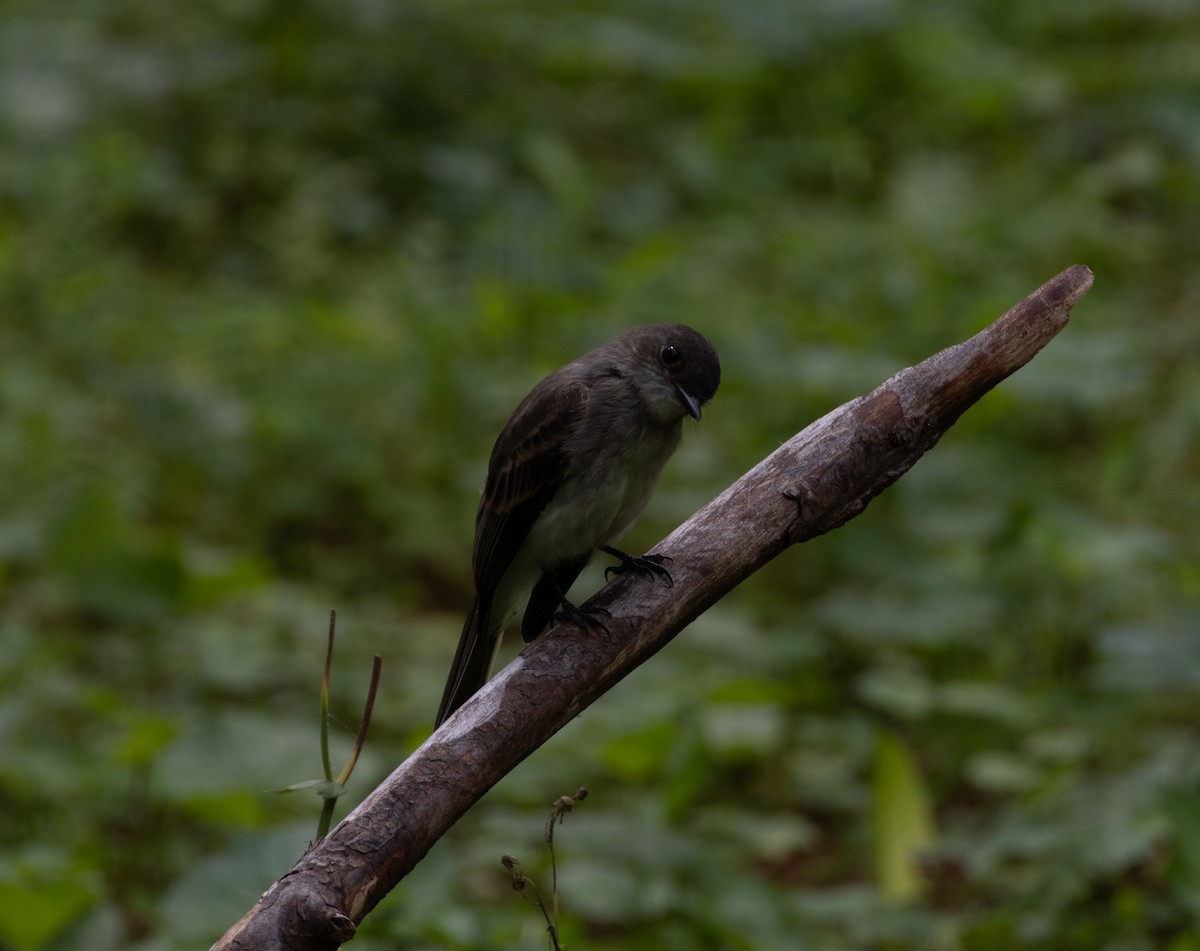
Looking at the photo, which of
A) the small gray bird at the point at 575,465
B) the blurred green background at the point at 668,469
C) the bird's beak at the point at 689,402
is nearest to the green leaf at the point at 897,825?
the blurred green background at the point at 668,469

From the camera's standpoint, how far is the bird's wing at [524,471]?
357 cm

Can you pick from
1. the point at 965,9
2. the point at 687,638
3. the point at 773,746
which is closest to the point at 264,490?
the point at 687,638

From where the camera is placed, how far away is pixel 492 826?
392cm

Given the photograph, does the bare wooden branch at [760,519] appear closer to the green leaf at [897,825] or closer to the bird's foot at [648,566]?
the bird's foot at [648,566]

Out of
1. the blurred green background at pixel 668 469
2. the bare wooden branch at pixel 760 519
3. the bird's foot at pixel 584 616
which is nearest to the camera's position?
the bare wooden branch at pixel 760 519

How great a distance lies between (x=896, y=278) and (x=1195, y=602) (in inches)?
89.2

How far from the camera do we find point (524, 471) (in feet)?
11.8

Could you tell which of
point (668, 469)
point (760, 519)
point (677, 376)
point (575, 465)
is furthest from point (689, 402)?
point (668, 469)

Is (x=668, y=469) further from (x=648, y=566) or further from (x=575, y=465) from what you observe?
(x=648, y=566)

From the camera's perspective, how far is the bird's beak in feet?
11.5

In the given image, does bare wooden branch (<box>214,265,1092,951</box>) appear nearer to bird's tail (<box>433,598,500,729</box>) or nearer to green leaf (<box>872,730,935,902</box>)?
bird's tail (<box>433,598,500,729</box>)

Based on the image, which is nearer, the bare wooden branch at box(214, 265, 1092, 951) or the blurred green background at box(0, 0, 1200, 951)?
the bare wooden branch at box(214, 265, 1092, 951)

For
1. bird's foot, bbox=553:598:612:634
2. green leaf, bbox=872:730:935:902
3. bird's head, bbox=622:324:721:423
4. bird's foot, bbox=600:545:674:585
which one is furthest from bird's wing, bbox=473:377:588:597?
green leaf, bbox=872:730:935:902

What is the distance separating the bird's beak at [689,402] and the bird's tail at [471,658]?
67cm
